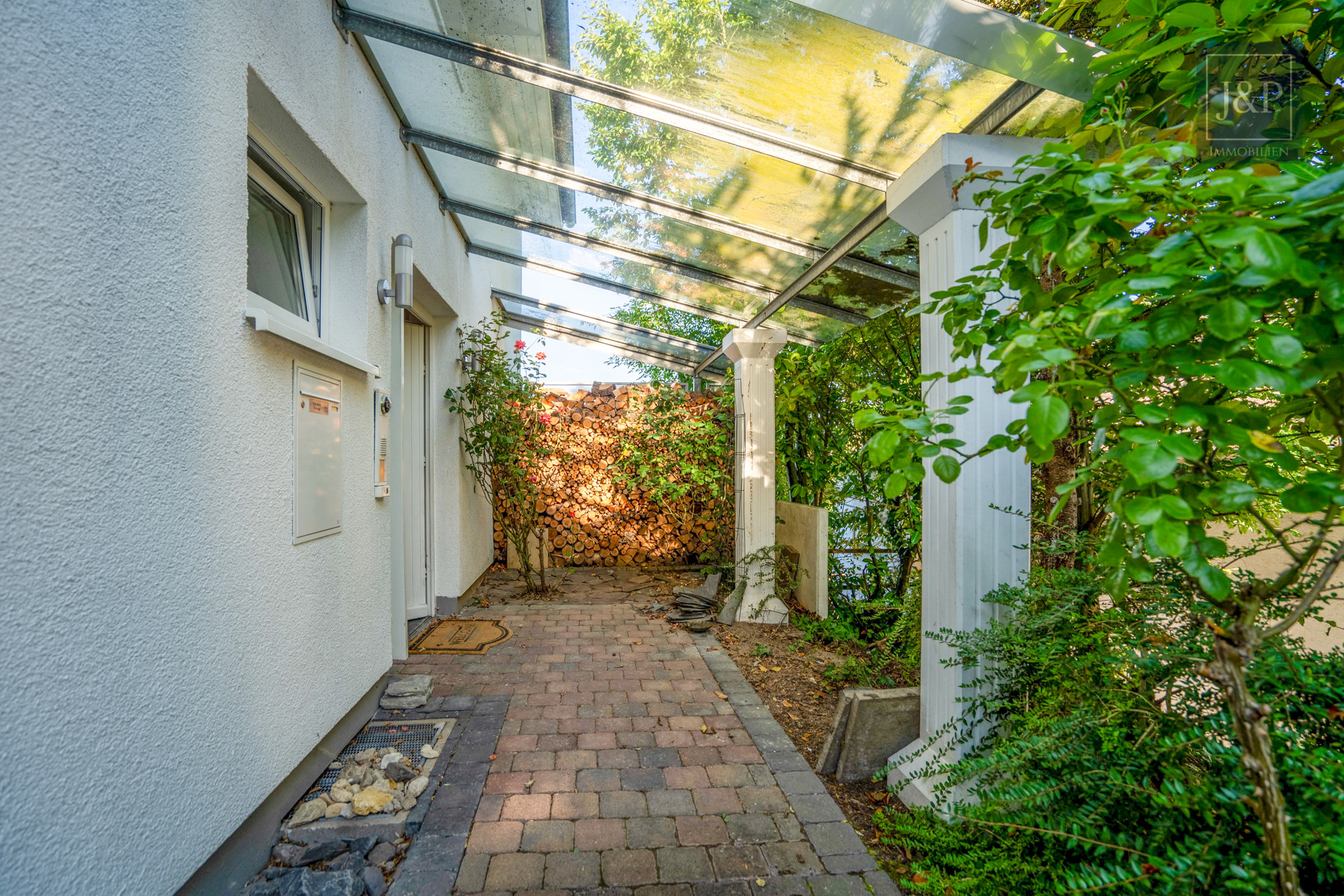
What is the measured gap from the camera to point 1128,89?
5.35 feet

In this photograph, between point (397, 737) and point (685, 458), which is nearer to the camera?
point (397, 737)

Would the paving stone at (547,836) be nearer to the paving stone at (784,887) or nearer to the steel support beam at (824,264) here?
the paving stone at (784,887)

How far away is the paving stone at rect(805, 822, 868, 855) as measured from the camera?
205 centimetres

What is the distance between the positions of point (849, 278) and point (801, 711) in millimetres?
2595

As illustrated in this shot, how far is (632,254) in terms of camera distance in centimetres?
466

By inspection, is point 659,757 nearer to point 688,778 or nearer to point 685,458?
point 688,778

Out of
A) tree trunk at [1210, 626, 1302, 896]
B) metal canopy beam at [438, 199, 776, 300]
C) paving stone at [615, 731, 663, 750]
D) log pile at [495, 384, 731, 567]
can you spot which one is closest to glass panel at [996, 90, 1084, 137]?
tree trunk at [1210, 626, 1302, 896]

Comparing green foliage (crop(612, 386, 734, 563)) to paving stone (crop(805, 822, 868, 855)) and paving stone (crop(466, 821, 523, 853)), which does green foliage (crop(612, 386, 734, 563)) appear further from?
paving stone (crop(466, 821, 523, 853))

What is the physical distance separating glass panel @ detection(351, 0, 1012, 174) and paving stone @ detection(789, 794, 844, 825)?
2678 millimetres

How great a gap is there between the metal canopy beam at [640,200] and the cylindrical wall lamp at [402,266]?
2.54 ft

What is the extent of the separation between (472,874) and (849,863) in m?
1.22

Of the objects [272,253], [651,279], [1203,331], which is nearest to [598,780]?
[1203,331]

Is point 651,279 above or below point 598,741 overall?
above

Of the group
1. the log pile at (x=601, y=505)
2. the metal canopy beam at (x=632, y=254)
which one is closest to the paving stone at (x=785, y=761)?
the metal canopy beam at (x=632, y=254)
